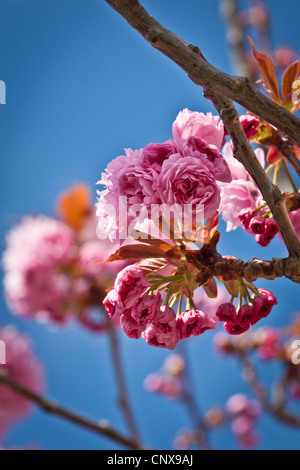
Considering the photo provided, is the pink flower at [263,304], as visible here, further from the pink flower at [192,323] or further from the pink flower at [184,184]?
the pink flower at [184,184]

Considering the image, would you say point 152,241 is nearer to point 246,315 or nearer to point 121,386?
point 246,315

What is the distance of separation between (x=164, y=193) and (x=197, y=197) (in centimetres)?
6

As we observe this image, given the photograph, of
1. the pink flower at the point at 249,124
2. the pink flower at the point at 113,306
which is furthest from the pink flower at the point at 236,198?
the pink flower at the point at 113,306

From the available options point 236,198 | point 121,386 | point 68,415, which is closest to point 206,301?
point 121,386

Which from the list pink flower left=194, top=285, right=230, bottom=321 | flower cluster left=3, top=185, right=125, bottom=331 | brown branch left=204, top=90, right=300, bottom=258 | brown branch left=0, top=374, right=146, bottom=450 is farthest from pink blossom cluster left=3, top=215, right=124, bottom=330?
brown branch left=204, top=90, right=300, bottom=258

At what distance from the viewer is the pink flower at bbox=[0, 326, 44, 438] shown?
2.58 m

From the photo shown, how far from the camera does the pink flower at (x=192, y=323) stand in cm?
77

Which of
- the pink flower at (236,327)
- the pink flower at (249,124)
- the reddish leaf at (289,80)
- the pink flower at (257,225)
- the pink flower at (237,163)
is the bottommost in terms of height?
the pink flower at (236,327)

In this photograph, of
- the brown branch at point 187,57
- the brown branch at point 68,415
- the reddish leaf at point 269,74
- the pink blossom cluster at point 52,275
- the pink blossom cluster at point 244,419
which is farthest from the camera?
the pink blossom cluster at point 244,419

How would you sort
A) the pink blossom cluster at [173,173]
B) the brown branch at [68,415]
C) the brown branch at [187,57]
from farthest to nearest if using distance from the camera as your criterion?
the brown branch at [68,415], the pink blossom cluster at [173,173], the brown branch at [187,57]

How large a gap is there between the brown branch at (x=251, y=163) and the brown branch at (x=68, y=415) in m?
0.93

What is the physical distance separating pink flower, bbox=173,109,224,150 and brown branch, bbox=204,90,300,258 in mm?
91
